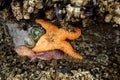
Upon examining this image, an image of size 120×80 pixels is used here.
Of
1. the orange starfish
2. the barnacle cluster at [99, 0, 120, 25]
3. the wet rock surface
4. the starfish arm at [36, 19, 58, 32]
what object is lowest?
the wet rock surface

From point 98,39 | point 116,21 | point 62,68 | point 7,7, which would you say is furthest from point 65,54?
point 7,7

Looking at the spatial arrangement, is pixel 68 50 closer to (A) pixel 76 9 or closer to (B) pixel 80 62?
(B) pixel 80 62

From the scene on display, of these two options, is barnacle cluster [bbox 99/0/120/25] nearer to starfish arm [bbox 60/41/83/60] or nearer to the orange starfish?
the orange starfish

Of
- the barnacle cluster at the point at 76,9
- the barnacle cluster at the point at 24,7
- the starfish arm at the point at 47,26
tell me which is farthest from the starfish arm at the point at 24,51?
the barnacle cluster at the point at 76,9

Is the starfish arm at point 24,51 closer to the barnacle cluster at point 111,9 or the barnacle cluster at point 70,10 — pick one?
the barnacle cluster at point 70,10

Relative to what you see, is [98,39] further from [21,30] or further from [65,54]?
[21,30]

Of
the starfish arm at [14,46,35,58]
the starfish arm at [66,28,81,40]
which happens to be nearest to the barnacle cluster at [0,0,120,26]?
the starfish arm at [66,28,81,40]

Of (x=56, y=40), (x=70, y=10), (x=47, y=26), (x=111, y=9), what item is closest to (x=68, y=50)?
(x=56, y=40)
